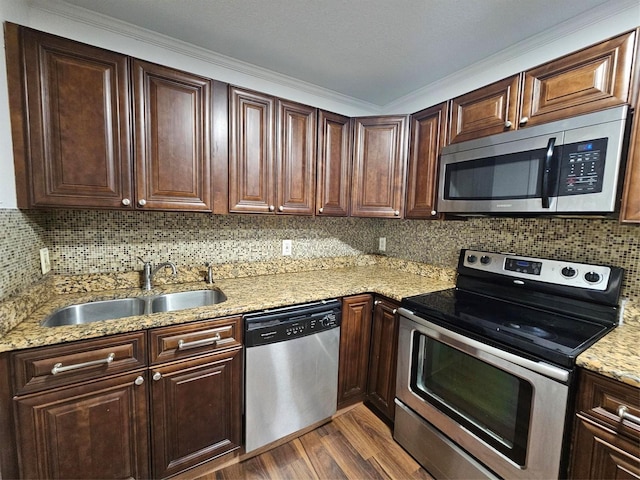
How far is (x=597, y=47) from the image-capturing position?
1.16m

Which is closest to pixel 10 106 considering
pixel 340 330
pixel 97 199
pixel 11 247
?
pixel 97 199

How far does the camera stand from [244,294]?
1.63m

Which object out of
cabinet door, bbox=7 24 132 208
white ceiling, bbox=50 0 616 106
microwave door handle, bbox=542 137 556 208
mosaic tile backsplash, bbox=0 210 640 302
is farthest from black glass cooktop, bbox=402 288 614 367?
cabinet door, bbox=7 24 132 208

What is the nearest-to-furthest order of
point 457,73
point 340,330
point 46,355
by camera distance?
point 46,355 → point 340,330 → point 457,73

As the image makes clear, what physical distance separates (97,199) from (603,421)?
2319mm

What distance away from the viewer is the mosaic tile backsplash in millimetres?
1319

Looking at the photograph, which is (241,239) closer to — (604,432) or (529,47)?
(604,432)

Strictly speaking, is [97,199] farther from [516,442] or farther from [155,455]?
[516,442]

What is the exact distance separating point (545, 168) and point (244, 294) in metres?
1.70

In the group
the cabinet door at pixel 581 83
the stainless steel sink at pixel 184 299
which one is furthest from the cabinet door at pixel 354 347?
the cabinet door at pixel 581 83

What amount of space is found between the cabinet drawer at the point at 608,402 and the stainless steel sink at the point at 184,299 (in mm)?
1676

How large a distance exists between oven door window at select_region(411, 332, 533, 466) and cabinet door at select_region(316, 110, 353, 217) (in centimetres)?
A: 108

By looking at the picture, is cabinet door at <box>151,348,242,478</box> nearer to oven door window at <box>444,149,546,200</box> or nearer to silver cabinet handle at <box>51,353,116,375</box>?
silver cabinet handle at <box>51,353,116,375</box>

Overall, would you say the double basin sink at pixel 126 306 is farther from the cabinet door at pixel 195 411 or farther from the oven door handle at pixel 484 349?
the oven door handle at pixel 484 349
